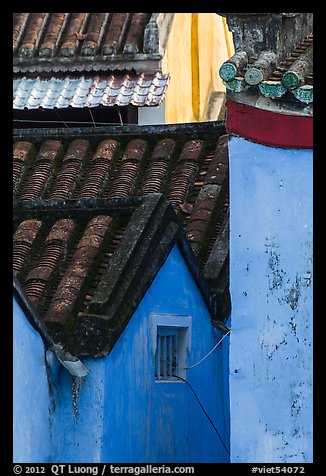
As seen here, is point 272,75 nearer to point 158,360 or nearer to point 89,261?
point 89,261

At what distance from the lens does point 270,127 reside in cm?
1024

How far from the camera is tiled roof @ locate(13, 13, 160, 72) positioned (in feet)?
65.0

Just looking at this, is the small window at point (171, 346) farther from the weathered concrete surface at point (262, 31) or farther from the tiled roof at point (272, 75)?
the weathered concrete surface at point (262, 31)

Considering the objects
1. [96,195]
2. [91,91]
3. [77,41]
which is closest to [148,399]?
[96,195]

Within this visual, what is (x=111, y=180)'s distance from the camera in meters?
13.1

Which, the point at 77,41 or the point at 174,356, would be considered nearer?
the point at 174,356

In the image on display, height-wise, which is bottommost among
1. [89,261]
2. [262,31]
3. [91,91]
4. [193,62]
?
[193,62]

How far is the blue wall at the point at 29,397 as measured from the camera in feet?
33.4

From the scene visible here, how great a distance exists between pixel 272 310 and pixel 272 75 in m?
1.66

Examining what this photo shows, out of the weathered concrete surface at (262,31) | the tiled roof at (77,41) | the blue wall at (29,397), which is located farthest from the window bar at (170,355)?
the tiled roof at (77,41)

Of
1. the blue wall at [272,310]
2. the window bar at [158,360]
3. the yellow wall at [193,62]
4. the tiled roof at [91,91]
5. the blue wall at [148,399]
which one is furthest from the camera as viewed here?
the yellow wall at [193,62]

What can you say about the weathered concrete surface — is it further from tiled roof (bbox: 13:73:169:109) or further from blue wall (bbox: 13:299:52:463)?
tiled roof (bbox: 13:73:169:109)

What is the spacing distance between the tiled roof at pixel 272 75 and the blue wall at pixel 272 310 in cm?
41
